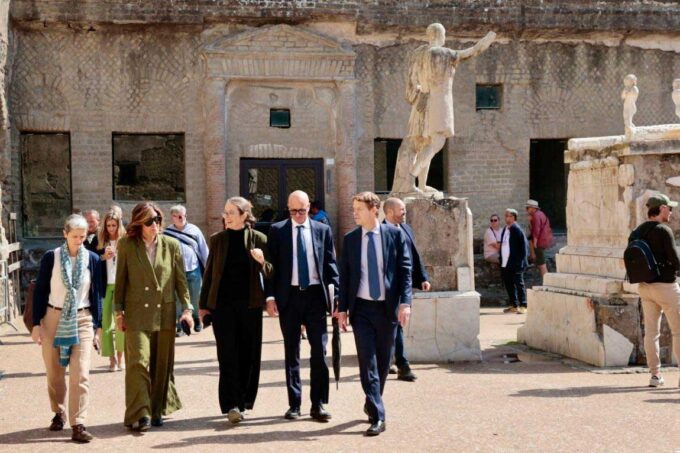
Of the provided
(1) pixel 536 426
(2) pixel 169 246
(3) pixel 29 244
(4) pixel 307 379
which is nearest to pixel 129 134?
(3) pixel 29 244

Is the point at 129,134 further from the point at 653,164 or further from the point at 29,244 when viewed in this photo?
the point at 653,164

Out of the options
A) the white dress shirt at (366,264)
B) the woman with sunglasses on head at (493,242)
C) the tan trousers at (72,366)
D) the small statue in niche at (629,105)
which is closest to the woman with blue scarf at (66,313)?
the tan trousers at (72,366)

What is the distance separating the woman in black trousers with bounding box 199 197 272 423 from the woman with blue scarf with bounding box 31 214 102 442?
2.77 ft

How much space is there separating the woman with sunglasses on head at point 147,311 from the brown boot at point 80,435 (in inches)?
15.8

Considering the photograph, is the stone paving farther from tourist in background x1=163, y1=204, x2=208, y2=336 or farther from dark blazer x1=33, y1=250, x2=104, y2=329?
tourist in background x1=163, y1=204, x2=208, y2=336

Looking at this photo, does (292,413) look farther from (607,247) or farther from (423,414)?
(607,247)

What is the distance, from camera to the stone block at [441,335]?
10.8 meters

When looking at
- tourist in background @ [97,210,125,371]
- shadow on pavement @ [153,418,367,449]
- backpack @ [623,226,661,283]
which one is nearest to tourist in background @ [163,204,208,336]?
tourist in background @ [97,210,125,371]

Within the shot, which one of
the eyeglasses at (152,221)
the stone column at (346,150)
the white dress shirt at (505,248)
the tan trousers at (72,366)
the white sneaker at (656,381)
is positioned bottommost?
the white sneaker at (656,381)

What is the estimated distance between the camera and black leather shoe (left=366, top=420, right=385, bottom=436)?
271 inches

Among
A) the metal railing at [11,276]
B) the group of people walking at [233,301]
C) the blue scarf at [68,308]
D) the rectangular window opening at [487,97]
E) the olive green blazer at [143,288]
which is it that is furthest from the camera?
the rectangular window opening at [487,97]

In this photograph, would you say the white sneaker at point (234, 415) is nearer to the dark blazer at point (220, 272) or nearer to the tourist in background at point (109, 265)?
the dark blazer at point (220, 272)

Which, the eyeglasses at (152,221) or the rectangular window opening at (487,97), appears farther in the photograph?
the rectangular window opening at (487,97)

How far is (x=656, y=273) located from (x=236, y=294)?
149 inches
